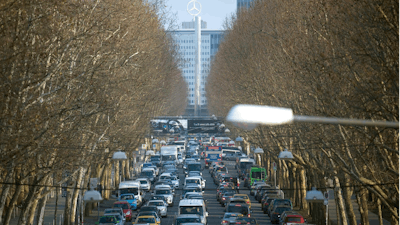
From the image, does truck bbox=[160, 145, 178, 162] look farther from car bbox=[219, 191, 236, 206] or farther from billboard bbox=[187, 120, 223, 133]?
car bbox=[219, 191, 236, 206]

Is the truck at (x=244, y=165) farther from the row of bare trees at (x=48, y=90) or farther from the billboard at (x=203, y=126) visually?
the row of bare trees at (x=48, y=90)

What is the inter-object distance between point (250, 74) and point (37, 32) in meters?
37.0

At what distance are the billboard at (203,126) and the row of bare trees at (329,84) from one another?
437 inches

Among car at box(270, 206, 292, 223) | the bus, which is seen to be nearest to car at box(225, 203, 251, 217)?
car at box(270, 206, 292, 223)

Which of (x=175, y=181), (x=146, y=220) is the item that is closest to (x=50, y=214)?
(x=146, y=220)

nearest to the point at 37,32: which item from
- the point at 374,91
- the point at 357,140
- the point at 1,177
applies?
the point at 1,177

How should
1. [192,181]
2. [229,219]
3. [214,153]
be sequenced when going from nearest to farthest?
1. [229,219]
2. [192,181]
3. [214,153]

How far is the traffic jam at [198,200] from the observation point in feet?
110

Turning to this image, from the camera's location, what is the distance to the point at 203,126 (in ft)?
283

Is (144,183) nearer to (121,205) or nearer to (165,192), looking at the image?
(165,192)

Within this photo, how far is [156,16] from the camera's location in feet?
179

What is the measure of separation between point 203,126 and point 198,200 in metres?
52.0

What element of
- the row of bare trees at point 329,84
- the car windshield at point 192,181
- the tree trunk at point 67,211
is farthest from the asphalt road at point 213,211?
the tree trunk at point 67,211

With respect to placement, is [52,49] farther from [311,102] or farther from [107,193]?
[107,193]
